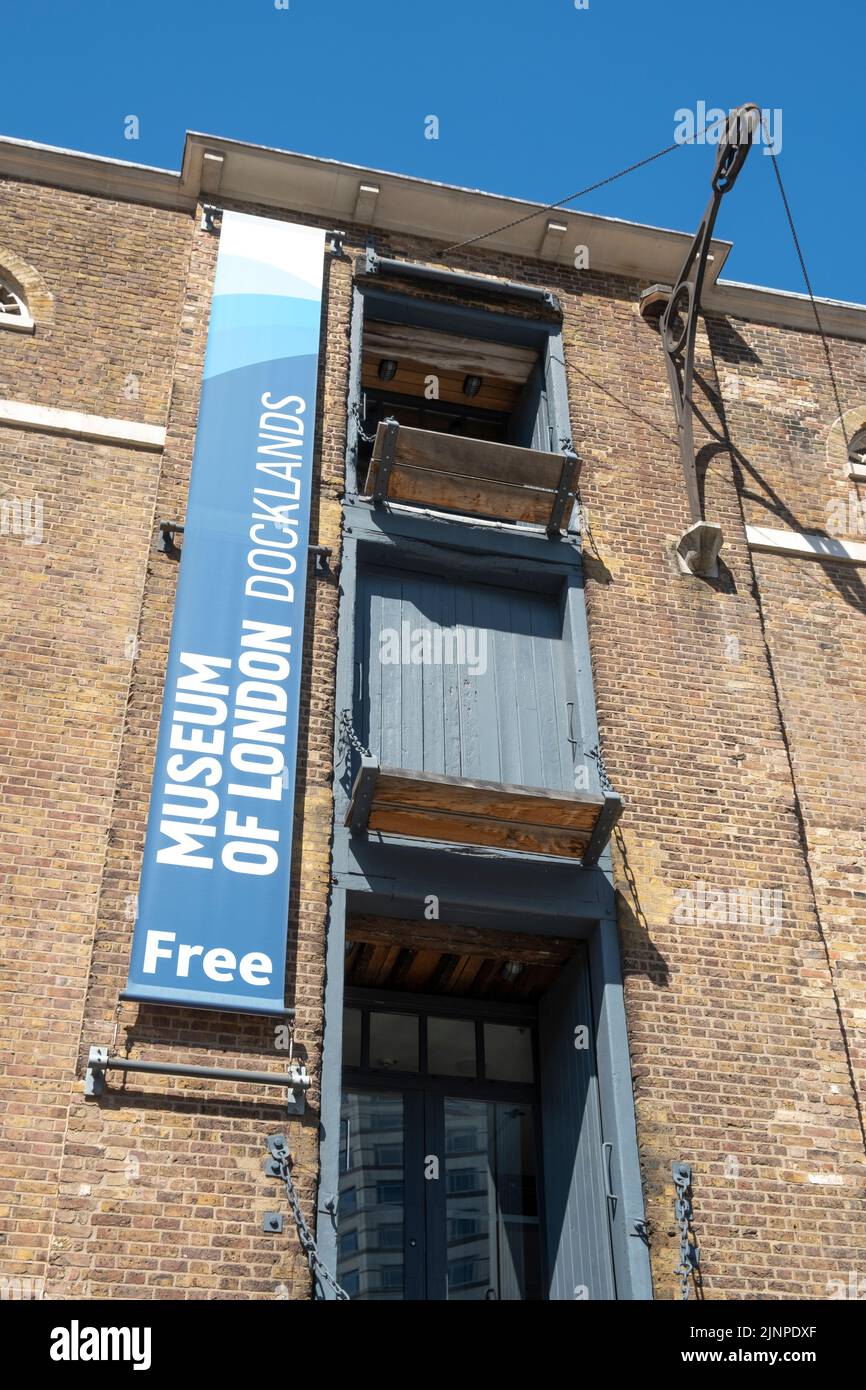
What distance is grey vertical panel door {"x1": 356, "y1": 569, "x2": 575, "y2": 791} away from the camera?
984cm

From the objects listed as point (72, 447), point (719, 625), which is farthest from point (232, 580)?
point (719, 625)

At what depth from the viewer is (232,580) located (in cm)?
982

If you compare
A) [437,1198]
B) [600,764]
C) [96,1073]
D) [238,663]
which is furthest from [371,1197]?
[238,663]

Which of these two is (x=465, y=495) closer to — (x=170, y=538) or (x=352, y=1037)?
(x=170, y=538)

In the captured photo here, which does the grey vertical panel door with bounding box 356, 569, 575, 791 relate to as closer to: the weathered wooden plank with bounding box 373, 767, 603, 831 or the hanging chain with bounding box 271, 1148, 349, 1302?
the weathered wooden plank with bounding box 373, 767, 603, 831

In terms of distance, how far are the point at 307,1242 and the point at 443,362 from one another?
818 centimetres

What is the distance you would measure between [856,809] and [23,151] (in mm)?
9358

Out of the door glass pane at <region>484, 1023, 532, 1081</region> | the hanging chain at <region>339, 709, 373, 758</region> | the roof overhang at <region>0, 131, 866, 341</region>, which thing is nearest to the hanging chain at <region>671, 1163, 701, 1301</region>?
the door glass pane at <region>484, 1023, 532, 1081</region>

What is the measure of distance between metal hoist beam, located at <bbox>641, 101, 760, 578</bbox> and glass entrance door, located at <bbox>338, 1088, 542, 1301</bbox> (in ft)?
15.4

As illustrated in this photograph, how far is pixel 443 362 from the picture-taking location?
41.8 ft

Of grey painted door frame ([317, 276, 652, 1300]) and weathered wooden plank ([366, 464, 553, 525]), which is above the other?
weathered wooden plank ([366, 464, 553, 525])

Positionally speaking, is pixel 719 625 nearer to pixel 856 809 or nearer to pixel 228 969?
pixel 856 809

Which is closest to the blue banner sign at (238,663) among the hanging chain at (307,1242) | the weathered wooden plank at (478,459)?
the weathered wooden plank at (478,459)
